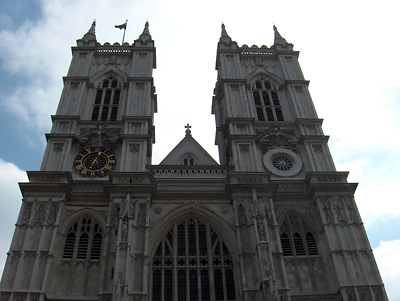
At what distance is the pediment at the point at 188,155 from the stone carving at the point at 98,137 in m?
3.26

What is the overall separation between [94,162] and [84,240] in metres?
5.06

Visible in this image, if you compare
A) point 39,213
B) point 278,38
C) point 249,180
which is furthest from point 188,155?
point 278,38

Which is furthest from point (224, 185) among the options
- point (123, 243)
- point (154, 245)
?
point (123, 243)

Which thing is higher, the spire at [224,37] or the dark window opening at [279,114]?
the spire at [224,37]

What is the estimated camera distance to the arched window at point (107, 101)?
29253mm

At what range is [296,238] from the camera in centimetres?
2317

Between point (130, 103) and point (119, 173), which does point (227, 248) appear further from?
point (130, 103)

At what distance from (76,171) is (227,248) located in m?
9.37

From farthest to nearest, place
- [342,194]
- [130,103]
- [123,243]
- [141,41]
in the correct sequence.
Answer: [141,41]
[130,103]
[342,194]
[123,243]

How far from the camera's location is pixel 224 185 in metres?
24.9

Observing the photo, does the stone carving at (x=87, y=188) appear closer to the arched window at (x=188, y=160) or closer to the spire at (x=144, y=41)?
the arched window at (x=188, y=160)

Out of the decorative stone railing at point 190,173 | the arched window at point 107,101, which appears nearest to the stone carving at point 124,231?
the decorative stone railing at point 190,173

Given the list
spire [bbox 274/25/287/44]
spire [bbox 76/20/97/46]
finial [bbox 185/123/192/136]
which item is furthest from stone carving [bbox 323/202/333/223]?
spire [bbox 76/20/97/46]

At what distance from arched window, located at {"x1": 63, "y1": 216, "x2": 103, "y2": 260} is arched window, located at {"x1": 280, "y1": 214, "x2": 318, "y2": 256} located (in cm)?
911
